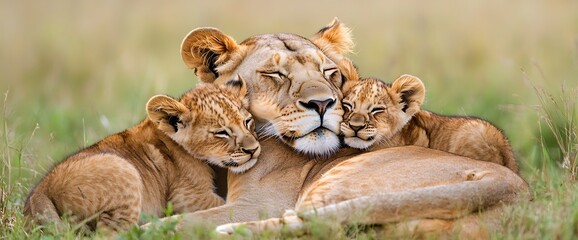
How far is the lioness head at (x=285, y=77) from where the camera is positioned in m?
6.82

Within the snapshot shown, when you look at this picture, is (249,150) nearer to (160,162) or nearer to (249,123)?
(249,123)

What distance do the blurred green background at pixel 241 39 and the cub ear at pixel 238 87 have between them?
2603mm

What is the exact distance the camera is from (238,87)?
709 cm

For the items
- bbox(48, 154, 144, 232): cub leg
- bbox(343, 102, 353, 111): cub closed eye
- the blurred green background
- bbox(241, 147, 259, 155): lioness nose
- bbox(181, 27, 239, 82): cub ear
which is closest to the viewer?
bbox(48, 154, 144, 232): cub leg

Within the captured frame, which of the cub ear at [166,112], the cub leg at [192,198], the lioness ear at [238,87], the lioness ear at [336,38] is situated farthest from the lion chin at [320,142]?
the lioness ear at [336,38]

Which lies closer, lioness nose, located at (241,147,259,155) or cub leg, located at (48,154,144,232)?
cub leg, located at (48,154,144,232)

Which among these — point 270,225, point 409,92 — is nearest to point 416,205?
point 270,225

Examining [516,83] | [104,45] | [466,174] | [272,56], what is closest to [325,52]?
[272,56]

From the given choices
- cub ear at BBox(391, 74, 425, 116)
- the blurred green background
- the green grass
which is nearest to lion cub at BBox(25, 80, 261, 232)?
cub ear at BBox(391, 74, 425, 116)

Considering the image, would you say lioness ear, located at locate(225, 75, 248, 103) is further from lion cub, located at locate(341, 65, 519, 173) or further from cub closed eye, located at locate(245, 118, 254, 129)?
lion cub, located at locate(341, 65, 519, 173)

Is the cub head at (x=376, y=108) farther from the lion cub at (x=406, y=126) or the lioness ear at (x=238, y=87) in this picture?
the lioness ear at (x=238, y=87)

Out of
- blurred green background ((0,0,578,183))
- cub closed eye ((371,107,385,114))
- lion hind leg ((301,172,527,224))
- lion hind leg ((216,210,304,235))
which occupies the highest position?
cub closed eye ((371,107,385,114))

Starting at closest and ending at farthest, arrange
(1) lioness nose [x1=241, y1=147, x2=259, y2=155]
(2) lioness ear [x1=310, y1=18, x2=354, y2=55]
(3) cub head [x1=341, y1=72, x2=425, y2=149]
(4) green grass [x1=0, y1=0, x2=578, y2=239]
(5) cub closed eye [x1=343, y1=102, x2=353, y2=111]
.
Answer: (1) lioness nose [x1=241, y1=147, x2=259, y2=155]
(3) cub head [x1=341, y1=72, x2=425, y2=149]
(5) cub closed eye [x1=343, y1=102, x2=353, y2=111]
(2) lioness ear [x1=310, y1=18, x2=354, y2=55]
(4) green grass [x1=0, y1=0, x2=578, y2=239]

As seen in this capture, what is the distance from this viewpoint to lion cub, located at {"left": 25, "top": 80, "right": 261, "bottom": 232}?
250 inches
